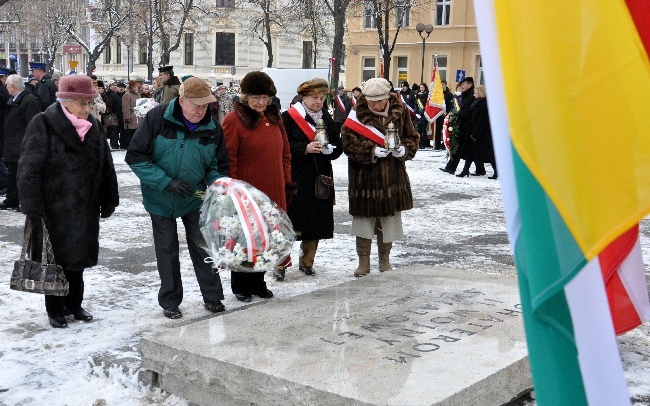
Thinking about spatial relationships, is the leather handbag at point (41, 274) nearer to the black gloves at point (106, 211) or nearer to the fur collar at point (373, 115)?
the black gloves at point (106, 211)

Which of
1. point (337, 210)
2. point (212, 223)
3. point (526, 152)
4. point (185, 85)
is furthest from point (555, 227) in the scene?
point (337, 210)

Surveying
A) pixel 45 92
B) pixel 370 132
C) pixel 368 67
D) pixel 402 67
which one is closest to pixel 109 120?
pixel 45 92

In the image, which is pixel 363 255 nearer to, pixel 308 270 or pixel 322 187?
pixel 308 270

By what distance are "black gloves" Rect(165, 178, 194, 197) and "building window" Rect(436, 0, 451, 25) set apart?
144ft

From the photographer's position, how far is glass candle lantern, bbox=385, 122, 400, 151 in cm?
708

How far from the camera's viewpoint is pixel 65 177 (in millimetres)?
5684

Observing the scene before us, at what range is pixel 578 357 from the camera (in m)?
1.53

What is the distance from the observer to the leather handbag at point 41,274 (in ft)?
18.3

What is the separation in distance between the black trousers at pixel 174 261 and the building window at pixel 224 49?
61.9 meters

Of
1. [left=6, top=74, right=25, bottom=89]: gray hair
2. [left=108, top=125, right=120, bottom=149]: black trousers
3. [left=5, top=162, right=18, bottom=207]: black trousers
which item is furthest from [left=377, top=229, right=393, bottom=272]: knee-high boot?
[left=108, top=125, right=120, bottom=149]: black trousers

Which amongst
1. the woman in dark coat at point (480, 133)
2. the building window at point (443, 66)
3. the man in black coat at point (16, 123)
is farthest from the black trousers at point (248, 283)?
the building window at point (443, 66)

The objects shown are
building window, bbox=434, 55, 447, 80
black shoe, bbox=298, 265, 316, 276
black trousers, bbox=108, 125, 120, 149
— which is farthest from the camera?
building window, bbox=434, 55, 447, 80

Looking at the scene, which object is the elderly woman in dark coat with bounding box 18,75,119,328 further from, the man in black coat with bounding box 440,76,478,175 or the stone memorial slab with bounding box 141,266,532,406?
the man in black coat with bounding box 440,76,478,175

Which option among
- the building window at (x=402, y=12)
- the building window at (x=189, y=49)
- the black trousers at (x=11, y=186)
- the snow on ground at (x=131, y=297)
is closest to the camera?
the snow on ground at (x=131, y=297)
